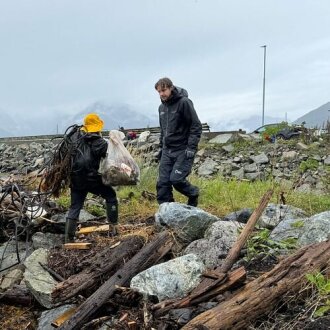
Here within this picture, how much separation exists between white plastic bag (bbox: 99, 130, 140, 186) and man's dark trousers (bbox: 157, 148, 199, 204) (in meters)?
0.65

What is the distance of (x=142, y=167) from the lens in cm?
1152

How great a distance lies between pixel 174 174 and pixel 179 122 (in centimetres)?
69

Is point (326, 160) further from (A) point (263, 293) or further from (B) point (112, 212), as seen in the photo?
(A) point (263, 293)

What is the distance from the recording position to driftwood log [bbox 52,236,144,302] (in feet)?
15.9

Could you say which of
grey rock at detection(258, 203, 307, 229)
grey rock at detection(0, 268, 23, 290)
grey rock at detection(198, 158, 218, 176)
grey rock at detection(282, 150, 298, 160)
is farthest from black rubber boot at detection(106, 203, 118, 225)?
grey rock at detection(282, 150, 298, 160)

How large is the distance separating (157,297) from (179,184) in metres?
2.70

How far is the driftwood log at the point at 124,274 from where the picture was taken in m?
4.34

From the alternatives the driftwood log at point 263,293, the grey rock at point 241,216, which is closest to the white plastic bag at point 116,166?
the grey rock at point 241,216

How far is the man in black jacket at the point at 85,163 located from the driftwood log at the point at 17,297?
1.24m

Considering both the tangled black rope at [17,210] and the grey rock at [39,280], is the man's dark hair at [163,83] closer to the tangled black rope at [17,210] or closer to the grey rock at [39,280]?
the tangled black rope at [17,210]

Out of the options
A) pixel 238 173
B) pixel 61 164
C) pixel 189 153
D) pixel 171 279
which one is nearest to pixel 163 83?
pixel 189 153

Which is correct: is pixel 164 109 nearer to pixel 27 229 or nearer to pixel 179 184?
pixel 179 184

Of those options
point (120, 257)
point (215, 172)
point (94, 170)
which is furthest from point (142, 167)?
point (120, 257)

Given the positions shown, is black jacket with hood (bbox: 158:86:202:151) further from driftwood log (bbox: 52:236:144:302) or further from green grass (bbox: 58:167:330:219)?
driftwood log (bbox: 52:236:144:302)
